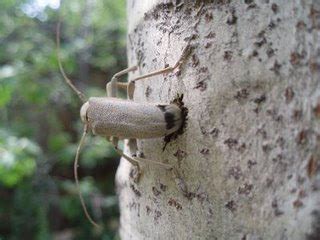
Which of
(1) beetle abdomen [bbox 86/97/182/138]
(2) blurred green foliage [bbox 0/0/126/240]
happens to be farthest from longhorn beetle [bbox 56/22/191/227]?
(2) blurred green foliage [bbox 0/0/126/240]

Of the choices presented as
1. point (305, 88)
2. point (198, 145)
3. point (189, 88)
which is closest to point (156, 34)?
point (189, 88)

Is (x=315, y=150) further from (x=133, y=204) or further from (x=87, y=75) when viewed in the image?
(x=87, y=75)

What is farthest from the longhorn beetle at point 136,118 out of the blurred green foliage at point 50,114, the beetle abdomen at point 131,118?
the blurred green foliage at point 50,114

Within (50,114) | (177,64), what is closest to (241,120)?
(177,64)

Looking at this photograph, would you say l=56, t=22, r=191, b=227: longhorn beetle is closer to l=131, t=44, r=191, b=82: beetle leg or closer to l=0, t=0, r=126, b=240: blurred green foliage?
l=131, t=44, r=191, b=82: beetle leg

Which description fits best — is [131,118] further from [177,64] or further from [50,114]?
[50,114]

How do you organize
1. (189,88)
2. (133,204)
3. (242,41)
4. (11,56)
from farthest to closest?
(11,56) → (133,204) → (189,88) → (242,41)
